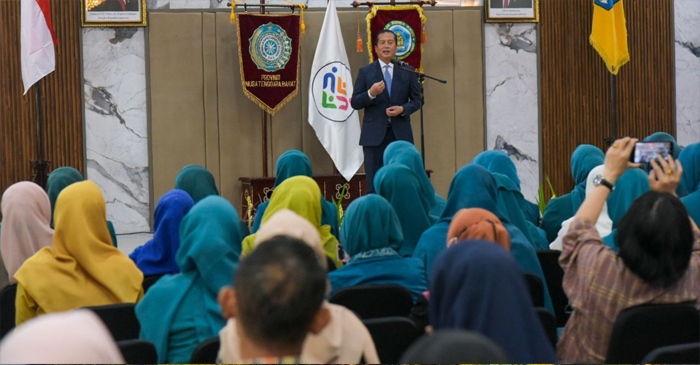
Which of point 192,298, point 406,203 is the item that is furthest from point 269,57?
point 192,298

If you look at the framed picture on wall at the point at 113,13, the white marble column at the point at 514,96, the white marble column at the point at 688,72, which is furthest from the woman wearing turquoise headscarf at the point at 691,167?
the framed picture on wall at the point at 113,13

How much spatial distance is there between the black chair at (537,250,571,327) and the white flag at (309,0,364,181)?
176 inches

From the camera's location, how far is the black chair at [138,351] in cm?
214

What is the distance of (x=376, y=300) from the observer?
9.18ft

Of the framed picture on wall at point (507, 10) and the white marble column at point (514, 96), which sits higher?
the framed picture on wall at point (507, 10)

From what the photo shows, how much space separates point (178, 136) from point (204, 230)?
6.04 m

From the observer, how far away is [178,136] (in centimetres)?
833

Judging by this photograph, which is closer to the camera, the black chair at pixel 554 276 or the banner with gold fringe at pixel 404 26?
the black chair at pixel 554 276

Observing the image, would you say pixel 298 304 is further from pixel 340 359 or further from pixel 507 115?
pixel 507 115

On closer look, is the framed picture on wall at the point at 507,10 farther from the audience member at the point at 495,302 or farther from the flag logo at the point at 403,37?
the audience member at the point at 495,302

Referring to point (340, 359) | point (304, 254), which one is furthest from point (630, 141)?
point (304, 254)

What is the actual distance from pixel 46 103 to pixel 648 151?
6.55 meters

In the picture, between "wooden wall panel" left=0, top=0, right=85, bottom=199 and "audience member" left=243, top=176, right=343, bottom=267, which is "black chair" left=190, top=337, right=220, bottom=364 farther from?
"wooden wall panel" left=0, top=0, right=85, bottom=199

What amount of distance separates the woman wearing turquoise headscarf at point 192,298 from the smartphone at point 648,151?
1.42m
